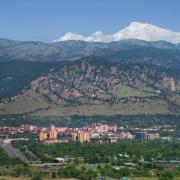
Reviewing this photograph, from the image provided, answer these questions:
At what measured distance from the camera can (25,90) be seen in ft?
514

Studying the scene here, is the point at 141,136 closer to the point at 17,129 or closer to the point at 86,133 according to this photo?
the point at 86,133

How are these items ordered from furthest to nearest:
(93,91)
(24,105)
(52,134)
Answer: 1. (93,91)
2. (24,105)
3. (52,134)

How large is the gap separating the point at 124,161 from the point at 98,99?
69.3 metres

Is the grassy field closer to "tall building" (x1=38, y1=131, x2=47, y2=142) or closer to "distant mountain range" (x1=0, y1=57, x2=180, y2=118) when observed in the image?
"distant mountain range" (x1=0, y1=57, x2=180, y2=118)

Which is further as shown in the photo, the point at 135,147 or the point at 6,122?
the point at 6,122

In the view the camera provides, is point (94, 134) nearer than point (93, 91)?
Yes

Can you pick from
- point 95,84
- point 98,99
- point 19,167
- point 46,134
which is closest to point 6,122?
point 46,134

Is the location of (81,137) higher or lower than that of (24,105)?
lower

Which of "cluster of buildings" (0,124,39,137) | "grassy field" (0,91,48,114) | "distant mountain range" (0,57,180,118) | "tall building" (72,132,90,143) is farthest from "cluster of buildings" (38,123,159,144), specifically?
"grassy field" (0,91,48,114)

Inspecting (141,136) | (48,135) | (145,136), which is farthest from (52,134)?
(145,136)

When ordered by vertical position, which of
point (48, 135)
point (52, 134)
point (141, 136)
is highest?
point (52, 134)

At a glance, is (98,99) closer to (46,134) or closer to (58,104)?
(58,104)

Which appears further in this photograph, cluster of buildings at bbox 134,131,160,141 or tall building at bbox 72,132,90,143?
cluster of buildings at bbox 134,131,160,141

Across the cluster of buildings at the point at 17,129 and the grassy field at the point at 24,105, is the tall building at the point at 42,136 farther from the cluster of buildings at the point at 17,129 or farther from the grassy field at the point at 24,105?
the grassy field at the point at 24,105
